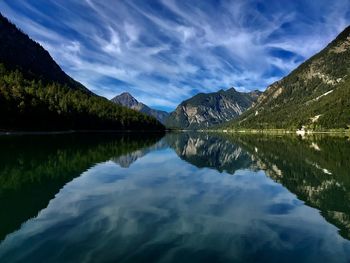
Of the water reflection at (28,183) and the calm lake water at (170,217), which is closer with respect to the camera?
the calm lake water at (170,217)

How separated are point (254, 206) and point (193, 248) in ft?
38.0

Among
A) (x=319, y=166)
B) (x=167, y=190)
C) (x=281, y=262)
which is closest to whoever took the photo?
(x=281, y=262)

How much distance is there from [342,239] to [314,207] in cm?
810

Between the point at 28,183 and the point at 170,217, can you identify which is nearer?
the point at 170,217

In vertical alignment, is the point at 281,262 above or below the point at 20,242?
above

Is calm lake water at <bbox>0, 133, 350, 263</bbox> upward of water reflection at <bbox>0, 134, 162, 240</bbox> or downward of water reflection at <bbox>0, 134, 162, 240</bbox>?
upward

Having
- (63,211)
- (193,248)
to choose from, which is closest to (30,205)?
(63,211)

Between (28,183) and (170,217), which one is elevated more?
(170,217)

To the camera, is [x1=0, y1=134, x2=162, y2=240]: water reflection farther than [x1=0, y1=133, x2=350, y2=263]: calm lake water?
Yes

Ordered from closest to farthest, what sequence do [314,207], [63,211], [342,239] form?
[342,239] → [63,211] → [314,207]

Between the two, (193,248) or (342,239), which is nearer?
(193,248)

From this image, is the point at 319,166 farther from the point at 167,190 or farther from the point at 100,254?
the point at 100,254

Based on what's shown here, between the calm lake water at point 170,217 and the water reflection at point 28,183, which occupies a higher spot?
the calm lake water at point 170,217

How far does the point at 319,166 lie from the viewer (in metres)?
52.3
